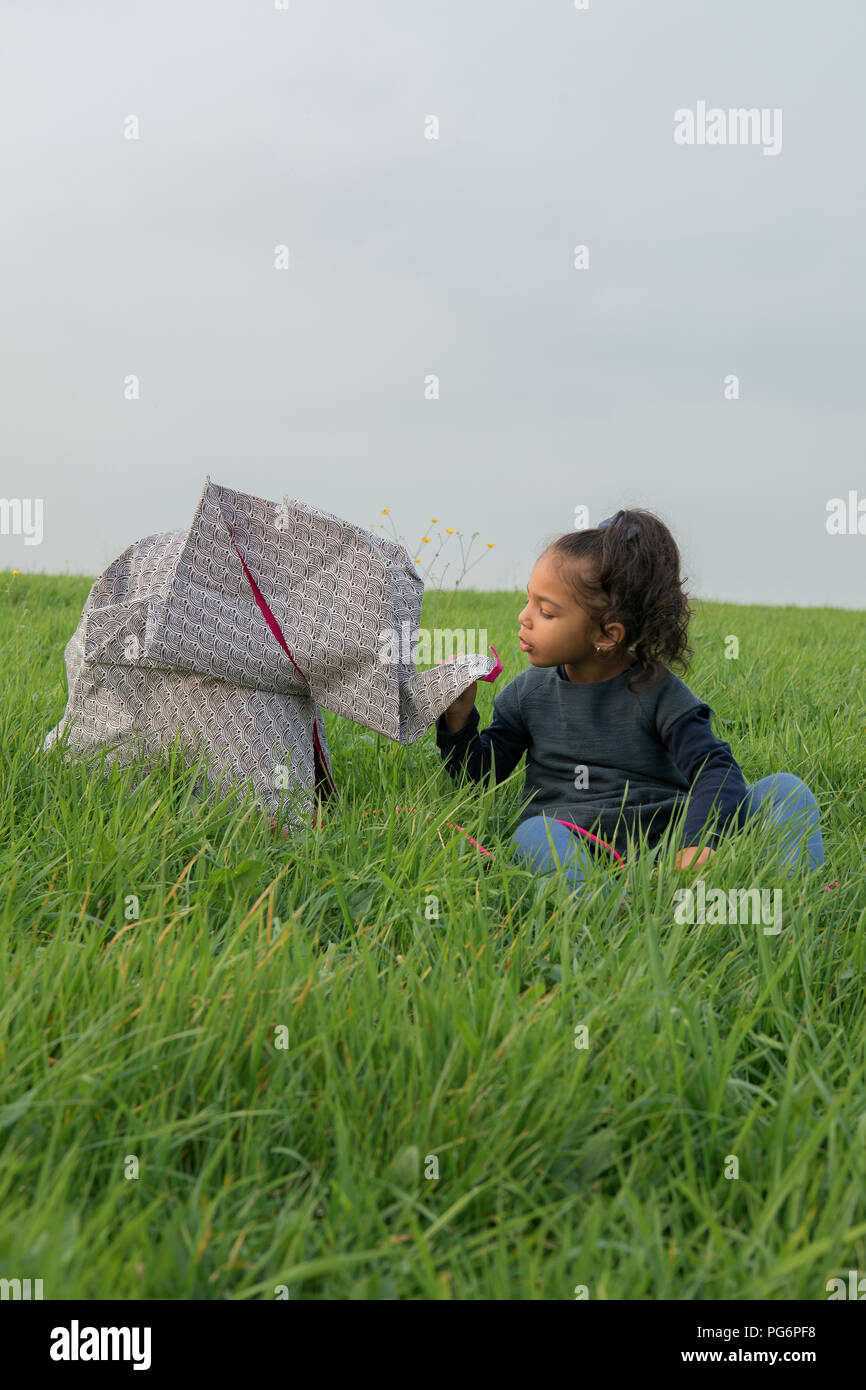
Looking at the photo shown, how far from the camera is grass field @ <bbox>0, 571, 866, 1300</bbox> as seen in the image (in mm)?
1272

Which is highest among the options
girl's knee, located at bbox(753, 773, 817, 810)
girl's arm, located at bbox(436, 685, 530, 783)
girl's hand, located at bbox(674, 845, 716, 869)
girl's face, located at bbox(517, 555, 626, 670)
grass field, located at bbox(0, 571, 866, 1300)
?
girl's face, located at bbox(517, 555, 626, 670)

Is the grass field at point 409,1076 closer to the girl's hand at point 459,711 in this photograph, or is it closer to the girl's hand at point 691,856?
the girl's hand at point 691,856

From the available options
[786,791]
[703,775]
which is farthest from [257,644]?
[786,791]

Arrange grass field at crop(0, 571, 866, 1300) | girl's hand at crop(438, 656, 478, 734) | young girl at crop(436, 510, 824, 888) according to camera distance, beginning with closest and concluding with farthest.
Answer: grass field at crop(0, 571, 866, 1300)
young girl at crop(436, 510, 824, 888)
girl's hand at crop(438, 656, 478, 734)

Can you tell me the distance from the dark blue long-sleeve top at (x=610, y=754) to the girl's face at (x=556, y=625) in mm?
150

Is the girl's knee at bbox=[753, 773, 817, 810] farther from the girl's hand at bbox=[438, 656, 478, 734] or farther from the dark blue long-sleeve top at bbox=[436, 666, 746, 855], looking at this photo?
the girl's hand at bbox=[438, 656, 478, 734]

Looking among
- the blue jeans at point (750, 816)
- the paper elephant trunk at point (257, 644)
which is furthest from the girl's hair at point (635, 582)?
the blue jeans at point (750, 816)

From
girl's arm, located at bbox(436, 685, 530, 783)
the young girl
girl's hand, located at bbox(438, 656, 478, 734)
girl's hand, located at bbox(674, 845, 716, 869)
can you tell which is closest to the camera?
girl's hand, located at bbox(674, 845, 716, 869)

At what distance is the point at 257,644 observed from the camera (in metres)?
2.69

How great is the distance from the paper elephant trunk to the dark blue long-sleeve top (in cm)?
28

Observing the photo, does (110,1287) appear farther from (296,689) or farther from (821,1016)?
(296,689)

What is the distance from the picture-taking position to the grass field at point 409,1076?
1.27 metres

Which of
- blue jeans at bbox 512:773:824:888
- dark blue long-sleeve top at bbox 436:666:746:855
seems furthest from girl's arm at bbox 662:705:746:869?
Result: blue jeans at bbox 512:773:824:888

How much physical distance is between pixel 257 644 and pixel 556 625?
79cm
